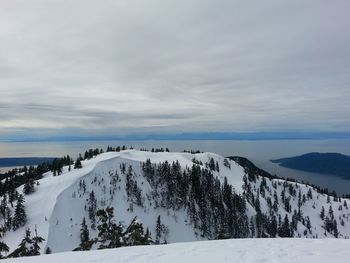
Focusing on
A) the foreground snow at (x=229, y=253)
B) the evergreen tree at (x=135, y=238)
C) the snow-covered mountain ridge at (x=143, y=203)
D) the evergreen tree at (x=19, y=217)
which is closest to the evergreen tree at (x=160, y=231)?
the snow-covered mountain ridge at (x=143, y=203)

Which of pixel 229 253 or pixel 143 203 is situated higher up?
pixel 229 253

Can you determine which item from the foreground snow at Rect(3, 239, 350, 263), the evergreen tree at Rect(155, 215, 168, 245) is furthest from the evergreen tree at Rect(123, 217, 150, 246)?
the evergreen tree at Rect(155, 215, 168, 245)

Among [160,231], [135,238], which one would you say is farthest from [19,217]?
[135,238]

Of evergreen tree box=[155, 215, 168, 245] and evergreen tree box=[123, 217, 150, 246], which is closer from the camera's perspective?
evergreen tree box=[123, 217, 150, 246]

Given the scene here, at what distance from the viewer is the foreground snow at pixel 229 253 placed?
13.9m

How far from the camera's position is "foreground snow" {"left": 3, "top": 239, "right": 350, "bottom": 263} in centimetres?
1393

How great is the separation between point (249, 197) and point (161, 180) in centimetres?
7061

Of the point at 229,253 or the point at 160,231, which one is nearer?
the point at 229,253

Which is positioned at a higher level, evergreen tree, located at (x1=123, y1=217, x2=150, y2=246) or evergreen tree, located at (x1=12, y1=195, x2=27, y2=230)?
evergreen tree, located at (x1=123, y1=217, x2=150, y2=246)

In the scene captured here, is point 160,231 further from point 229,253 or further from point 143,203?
point 229,253

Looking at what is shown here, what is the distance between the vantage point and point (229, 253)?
1517 cm

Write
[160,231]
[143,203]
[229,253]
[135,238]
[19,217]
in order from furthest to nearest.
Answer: [143,203], [160,231], [19,217], [135,238], [229,253]

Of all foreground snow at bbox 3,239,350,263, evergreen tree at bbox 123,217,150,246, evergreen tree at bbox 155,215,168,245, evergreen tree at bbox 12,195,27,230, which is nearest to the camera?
foreground snow at bbox 3,239,350,263

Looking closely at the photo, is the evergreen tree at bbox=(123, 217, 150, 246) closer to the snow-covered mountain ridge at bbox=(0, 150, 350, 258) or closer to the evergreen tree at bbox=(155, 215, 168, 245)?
the snow-covered mountain ridge at bbox=(0, 150, 350, 258)
